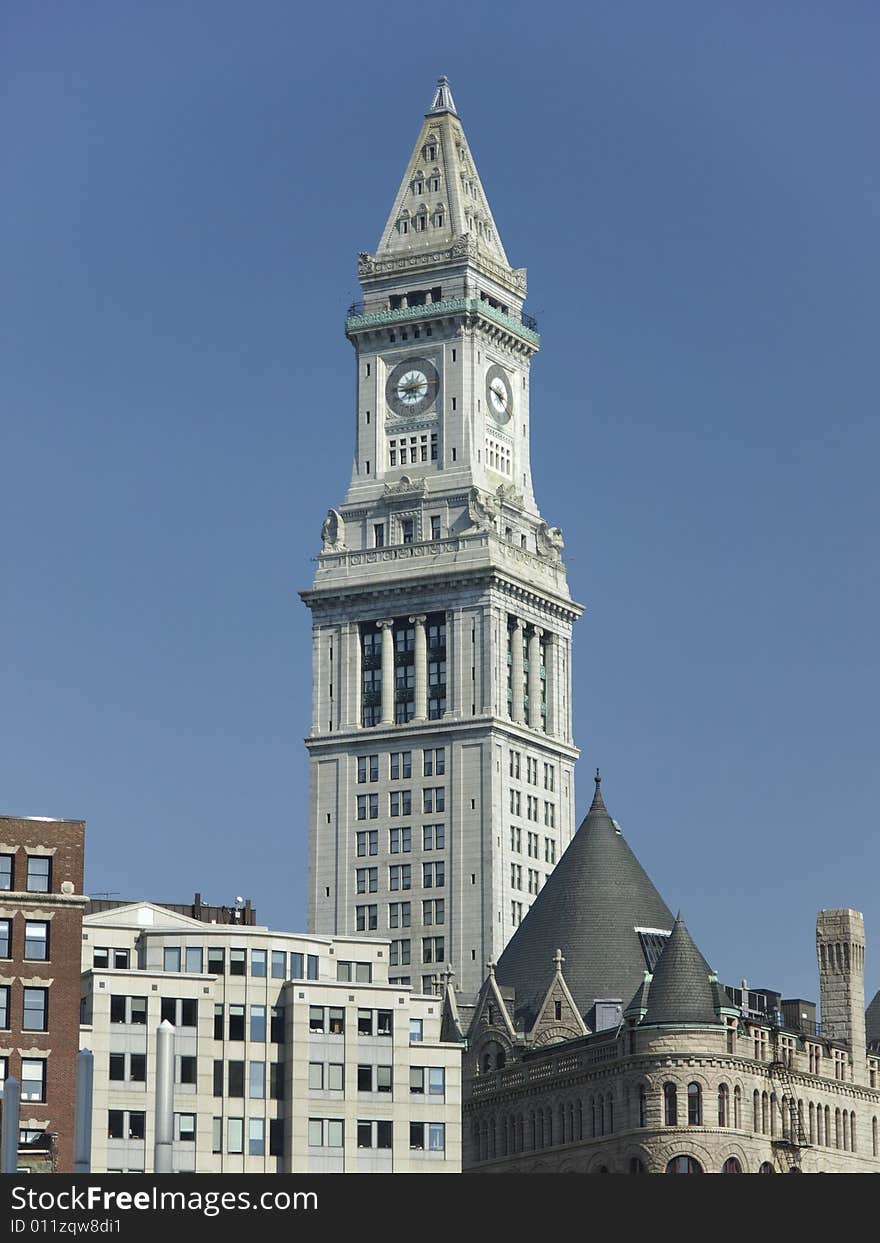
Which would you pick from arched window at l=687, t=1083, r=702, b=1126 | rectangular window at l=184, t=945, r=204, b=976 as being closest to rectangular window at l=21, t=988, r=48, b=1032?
rectangular window at l=184, t=945, r=204, b=976

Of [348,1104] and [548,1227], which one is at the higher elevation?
[348,1104]

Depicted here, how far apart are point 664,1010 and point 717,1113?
20.7ft

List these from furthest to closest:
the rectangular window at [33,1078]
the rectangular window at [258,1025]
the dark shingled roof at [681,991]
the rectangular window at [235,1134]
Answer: the dark shingled roof at [681,991]
the rectangular window at [258,1025]
the rectangular window at [235,1134]
the rectangular window at [33,1078]

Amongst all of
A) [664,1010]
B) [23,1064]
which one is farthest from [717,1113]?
[23,1064]

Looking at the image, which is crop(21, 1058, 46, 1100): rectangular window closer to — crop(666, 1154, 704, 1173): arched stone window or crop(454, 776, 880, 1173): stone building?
crop(454, 776, 880, 1173): stone building

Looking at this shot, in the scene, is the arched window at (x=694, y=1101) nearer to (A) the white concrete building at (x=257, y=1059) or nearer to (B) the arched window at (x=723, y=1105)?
(B) the arched window at (x=723, y=1105)

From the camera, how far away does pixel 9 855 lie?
138 m

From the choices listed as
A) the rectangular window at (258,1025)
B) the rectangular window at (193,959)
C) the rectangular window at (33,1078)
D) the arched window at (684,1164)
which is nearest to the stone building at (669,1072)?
the arched window at (684,1164)

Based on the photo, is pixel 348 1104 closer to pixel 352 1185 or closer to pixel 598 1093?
pixel 598 1093

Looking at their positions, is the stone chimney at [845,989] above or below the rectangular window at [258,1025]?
above

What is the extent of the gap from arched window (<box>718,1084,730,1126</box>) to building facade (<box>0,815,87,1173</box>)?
161 feet

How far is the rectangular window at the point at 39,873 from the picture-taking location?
452ft

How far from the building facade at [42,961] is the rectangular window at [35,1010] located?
41mm

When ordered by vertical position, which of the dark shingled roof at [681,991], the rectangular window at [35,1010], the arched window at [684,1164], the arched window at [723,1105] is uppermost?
the dark shingled roof at [681,991]
